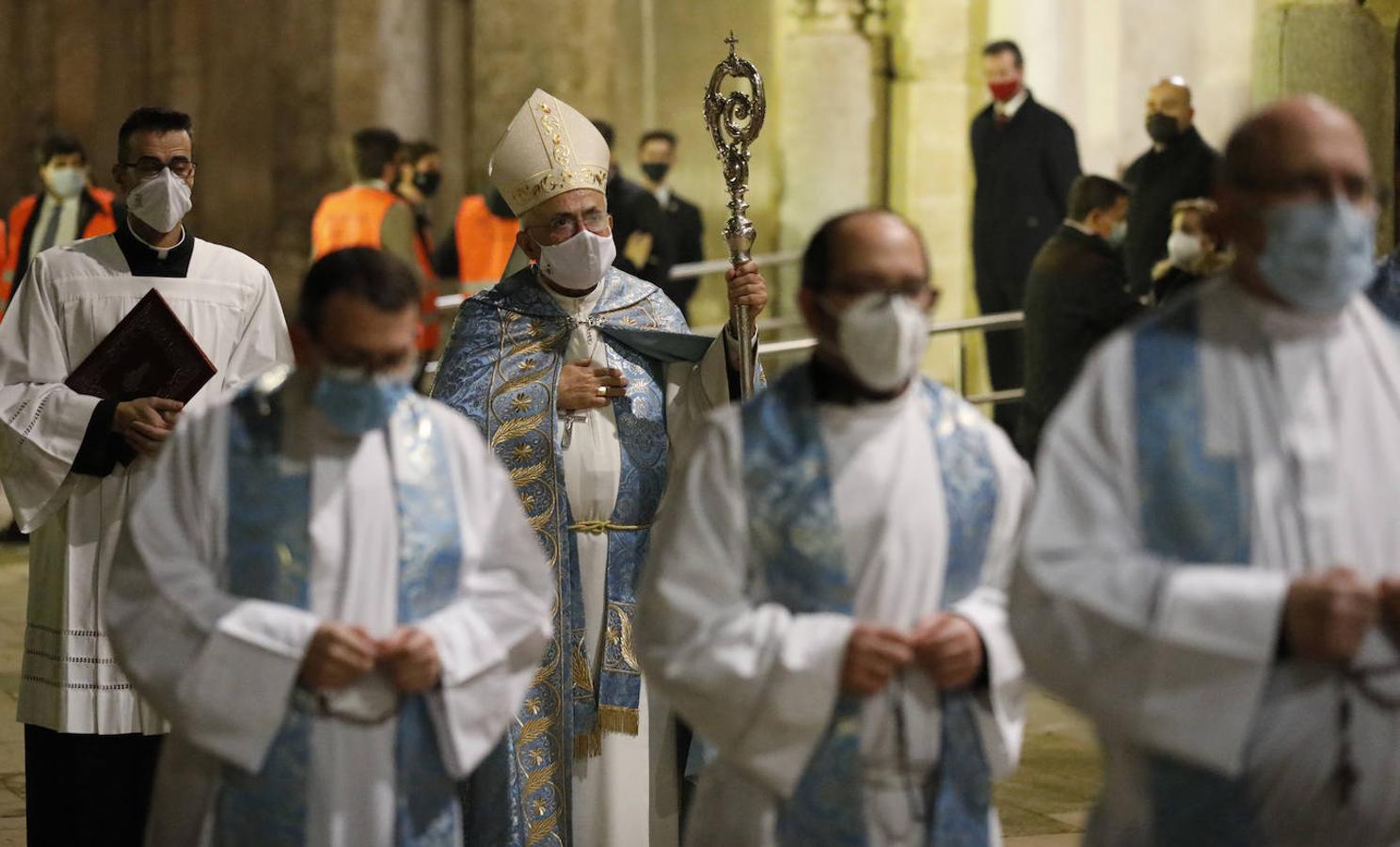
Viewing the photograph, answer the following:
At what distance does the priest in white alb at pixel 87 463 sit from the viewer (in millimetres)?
5375

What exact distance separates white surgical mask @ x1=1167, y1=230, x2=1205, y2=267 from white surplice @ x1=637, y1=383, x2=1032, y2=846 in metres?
5.77

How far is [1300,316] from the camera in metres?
3.39

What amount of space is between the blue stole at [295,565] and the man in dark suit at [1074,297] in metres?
6.25

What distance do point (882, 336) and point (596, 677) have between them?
90.4 inches

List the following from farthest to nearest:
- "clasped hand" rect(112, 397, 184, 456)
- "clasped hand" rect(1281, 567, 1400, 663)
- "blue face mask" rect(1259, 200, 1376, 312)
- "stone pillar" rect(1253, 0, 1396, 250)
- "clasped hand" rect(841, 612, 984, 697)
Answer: "stone pillar" rect(1253, 0, 1396, 250) < "clasped hand" rect(112, 397, 184, 456) < "clasped hand" rect(841, 612, 984, 697) < "blue face mask" rect(1259, 200, 1376, 312) < "clasped hand" rect(1281, 567, 1400, 663)

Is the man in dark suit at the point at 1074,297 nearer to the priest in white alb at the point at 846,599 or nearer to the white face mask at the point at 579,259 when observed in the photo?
the white face mask at the point at 579,259

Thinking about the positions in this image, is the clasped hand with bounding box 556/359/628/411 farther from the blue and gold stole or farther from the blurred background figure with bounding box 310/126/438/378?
the blurred background figure with bounding box 310/126/438/378

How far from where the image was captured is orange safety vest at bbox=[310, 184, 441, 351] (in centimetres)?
1217

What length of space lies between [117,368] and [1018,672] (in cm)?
256

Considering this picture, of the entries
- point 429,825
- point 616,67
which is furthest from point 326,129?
point 429,825

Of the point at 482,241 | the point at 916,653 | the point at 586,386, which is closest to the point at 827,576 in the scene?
the point at 916,653

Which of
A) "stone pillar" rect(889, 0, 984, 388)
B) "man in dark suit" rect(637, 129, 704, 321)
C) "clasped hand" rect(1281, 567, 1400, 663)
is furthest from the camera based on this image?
"stone pillar" rect(889, 0, 984, 388)

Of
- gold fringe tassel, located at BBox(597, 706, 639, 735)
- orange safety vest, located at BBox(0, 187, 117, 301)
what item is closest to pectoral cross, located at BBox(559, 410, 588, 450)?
gold fringe tassel, located at BBox(597, 706, 639, 735)

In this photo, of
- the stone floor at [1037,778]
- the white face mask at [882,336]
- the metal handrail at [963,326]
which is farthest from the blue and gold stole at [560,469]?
the metal handrail at [963,326]
